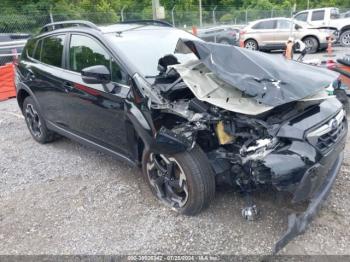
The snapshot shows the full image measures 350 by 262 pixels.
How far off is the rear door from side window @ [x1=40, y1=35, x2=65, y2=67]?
242 mm

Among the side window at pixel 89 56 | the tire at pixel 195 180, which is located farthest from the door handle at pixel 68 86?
the tire at pixel 195 180

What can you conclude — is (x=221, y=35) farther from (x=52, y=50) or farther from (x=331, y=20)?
(x=52, y=50)

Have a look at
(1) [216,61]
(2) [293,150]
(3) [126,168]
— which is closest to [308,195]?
(2) [293,150]

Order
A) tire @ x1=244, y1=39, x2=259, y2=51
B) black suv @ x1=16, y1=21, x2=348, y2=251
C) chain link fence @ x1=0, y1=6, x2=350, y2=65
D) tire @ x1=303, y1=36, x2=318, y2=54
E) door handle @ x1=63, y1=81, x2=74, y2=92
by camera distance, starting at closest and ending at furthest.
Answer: black suv @ x1=16, y1=21, x2=348, y2=251 → door handle @ x1=63, y1=81, x2=74, y2=92 → chain link fence @ x1=0, y1=6, x2=350, y2=65 → tire @ x1=303, y1=36, x2=318, y2=54 → tire @ x1=244, y1=39, x2=259, y2=51

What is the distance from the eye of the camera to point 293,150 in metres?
2.73

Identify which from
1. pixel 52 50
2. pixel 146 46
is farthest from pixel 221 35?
pixel 146 46

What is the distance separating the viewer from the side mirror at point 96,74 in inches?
142

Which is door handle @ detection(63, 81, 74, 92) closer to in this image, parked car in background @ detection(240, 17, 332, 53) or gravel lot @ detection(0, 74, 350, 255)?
gravel lot @ detection(0, 74, 350, 255)

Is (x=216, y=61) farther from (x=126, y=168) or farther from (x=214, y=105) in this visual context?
(x=126, y=168)

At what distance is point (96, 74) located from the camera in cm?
366

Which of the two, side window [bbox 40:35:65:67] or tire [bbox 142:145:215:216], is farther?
side window [bbox 40:35:65:67]

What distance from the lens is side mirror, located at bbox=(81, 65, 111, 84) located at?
362 cm

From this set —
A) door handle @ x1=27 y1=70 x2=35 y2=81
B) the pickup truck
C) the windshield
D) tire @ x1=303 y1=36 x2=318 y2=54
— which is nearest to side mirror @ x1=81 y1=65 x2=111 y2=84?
the windshield

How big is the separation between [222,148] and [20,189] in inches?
96.7
